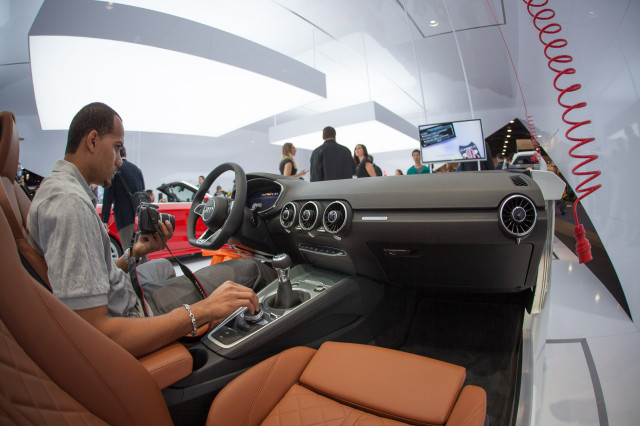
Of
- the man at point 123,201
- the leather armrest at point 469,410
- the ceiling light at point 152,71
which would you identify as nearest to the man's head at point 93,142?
the leather armrest at point 469,410

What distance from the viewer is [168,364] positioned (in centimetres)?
73

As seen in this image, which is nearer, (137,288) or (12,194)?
(12,194)

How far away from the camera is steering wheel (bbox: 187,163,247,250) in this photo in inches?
57.6

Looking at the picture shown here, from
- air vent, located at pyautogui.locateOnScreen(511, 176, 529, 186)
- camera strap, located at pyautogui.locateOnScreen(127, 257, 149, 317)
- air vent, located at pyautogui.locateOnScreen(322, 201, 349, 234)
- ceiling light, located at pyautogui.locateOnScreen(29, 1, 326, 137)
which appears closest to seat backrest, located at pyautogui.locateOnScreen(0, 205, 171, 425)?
camera strap, located at pyautogui.locateOnScreen(127, 257, 149, 317)

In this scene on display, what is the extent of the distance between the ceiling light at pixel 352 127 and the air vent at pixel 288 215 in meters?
6.90

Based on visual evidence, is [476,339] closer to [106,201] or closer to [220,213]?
[220,213]

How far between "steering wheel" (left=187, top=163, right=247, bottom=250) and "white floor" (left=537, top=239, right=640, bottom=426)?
143 cm

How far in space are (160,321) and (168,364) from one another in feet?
0.41

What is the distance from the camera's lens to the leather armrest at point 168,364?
715 mm

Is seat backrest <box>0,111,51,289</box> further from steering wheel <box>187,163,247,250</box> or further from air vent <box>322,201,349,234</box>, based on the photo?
air vent <box>322,201,349,234</box>

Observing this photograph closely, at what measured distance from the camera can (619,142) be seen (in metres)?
1.53

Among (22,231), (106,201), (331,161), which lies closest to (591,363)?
(22,231)

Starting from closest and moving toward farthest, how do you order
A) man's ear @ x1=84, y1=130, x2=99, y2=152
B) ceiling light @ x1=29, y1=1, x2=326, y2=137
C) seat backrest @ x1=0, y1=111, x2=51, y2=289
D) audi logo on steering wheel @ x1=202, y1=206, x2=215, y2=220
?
seat backrest @ x1=0, y1=111, x2=51, y2=289 < man's ear @ x1=84, y1=130, x2=99, y2=152 < audi logo on steering wheel @ x1=202, y1=206, x2=215, y2=220 < ceiling light @ x1=29, y1=1, x2=326, y2=137

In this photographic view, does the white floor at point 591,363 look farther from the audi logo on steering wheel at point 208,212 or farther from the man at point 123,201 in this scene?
the man at point 123,201
